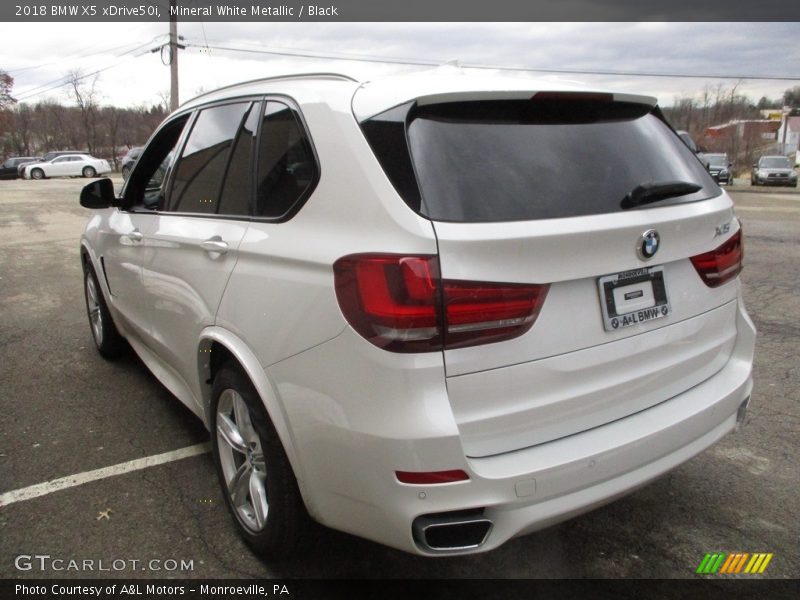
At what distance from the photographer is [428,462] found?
1.84 metres

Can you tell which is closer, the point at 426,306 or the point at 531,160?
the point at 426,306

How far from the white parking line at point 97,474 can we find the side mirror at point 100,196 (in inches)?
64.7

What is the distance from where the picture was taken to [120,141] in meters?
70.3

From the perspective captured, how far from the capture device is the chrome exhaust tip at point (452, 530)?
1.89m

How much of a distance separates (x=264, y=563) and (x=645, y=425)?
1516 millimetres

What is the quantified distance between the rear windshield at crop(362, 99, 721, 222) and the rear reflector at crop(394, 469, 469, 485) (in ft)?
2.39

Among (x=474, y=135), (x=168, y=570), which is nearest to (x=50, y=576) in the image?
(x=168, y=570)

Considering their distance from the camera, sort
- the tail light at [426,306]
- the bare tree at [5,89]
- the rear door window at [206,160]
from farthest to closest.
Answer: the bare tree at [5,89], the rear door window at [206,160], the tail light at [426,306]

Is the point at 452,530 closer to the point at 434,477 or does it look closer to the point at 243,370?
the point at 434,477

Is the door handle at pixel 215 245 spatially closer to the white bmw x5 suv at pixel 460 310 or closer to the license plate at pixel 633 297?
the white bmw x5 suv at pixel 460 310

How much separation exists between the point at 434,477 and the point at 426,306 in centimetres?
49

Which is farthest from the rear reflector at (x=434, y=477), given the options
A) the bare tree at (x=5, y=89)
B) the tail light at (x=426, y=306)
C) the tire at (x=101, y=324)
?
the bare tree at (x=5, y=89)

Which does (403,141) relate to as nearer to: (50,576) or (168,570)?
(168,570)

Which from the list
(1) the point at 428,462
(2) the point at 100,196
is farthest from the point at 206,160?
(1) the point at 428,462
